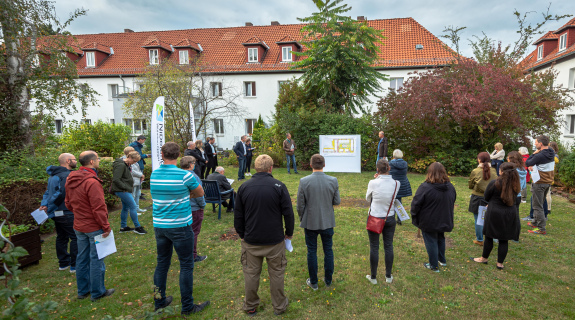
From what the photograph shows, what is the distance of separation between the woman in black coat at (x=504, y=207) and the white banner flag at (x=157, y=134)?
20.3 ft

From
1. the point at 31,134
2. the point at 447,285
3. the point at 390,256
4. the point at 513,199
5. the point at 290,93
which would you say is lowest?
the point at 447,285

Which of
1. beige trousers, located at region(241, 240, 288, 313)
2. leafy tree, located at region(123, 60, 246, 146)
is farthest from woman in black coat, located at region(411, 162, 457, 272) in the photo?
leafy tree, located at region(123, 60, 246, 146)

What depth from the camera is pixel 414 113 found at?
1333cm

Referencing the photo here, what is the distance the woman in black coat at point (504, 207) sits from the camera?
4.59 meters

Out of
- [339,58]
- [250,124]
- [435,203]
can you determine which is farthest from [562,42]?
[435,203]

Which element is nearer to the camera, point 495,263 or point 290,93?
point 495,263

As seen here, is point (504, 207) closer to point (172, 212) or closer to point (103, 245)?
point (172, 212)

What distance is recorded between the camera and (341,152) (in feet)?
47.5

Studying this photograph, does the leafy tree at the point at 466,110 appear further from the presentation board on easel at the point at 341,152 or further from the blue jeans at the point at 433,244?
the blue jeans at the point at 433,244

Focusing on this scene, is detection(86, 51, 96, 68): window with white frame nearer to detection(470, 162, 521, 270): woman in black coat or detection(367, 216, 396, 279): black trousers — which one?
detection(367, 216, 396, 279): black trousers

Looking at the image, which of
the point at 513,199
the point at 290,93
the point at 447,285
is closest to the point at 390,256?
the point at 447,285

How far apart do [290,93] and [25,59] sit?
1149 centimetres

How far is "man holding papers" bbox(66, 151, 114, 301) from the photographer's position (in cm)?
392

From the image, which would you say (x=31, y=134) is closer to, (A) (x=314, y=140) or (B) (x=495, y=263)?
(A) (x=314, y=140)
